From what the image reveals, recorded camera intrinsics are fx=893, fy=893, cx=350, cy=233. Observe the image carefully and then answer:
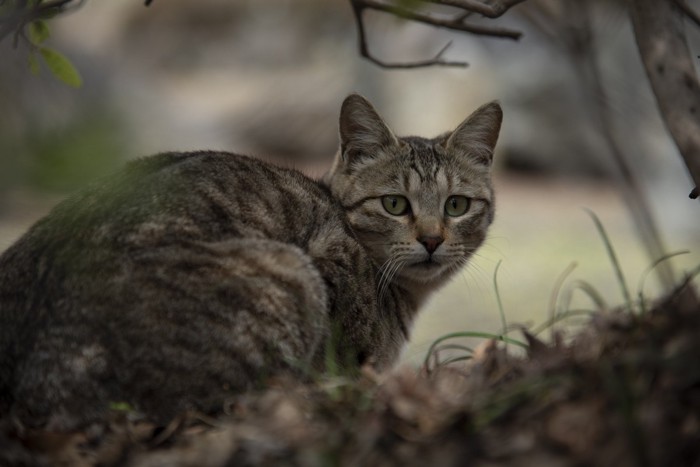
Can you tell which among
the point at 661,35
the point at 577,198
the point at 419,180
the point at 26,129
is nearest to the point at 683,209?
the point at 577,198

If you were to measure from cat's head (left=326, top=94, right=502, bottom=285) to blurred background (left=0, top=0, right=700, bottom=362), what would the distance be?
446cm

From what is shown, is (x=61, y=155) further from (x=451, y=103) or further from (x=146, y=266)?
(x=451, y=103)

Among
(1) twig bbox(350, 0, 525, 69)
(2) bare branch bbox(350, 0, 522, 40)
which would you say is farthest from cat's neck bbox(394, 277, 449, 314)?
(2) bare branch bbox(350, 0, 522, 40)

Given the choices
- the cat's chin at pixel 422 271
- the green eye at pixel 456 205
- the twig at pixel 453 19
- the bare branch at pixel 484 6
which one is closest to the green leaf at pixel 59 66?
the twig at pixel 453 19

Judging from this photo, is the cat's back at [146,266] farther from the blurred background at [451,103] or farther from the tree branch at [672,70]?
the blurred background at [451,103]

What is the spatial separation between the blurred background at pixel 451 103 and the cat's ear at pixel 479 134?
437 centimetres

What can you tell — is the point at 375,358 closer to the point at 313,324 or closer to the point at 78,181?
the point at 313,324

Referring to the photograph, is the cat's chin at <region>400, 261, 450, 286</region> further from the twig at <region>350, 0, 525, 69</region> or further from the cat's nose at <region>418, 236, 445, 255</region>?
the twig at <region>350, 0, 525, 69</region>

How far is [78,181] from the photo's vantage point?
1.39m

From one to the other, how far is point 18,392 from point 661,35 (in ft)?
8.27


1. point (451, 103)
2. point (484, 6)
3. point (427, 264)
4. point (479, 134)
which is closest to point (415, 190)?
point (427, 264)

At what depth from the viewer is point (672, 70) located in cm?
311

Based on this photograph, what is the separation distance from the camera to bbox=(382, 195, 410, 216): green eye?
426 cm

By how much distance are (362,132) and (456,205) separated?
59 centimetres
